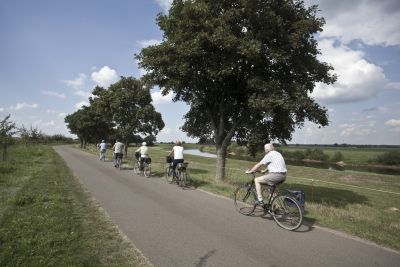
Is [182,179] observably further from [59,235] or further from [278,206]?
[59,235]

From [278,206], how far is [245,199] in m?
1.60

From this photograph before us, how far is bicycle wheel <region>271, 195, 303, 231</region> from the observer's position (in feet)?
24.3

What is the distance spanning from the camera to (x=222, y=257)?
5.58m

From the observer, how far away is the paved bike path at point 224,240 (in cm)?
550

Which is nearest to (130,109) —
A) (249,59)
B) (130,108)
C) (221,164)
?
(130,108)

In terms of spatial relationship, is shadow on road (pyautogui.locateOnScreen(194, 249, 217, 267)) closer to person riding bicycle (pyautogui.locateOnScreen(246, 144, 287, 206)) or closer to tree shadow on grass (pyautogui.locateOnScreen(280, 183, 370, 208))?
person riding bicycle (pyautogui.locateOnScreen(246, 144, 287, 206))

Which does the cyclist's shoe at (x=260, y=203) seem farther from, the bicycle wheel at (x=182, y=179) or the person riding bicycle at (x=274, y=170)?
the bicycle wheel at (x=182, y=179)

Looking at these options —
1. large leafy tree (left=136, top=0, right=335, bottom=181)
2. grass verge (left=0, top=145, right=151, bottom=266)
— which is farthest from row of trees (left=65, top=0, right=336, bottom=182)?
grass verge (left=0, top=145, right=151, bottom=266)

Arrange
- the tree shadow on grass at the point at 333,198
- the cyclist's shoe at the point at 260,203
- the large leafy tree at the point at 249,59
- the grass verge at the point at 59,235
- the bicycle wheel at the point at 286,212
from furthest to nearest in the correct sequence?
the tree shadow on grass at the point at 333,198, the large leafy tree at the point at 249,59, the cyclist's shoe at the point at 260,203, the bicycle wheel at the point at 286,212, the grass verge at the point at 59,235

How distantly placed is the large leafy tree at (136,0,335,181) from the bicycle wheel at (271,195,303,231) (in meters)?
5.45

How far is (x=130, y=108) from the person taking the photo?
30562mm

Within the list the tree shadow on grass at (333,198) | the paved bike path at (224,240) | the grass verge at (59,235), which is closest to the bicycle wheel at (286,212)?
the paved bike path at (224,240)

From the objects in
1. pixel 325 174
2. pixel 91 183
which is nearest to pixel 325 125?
pixel 91 183

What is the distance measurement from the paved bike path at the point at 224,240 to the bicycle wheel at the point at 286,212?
0.62 feet
